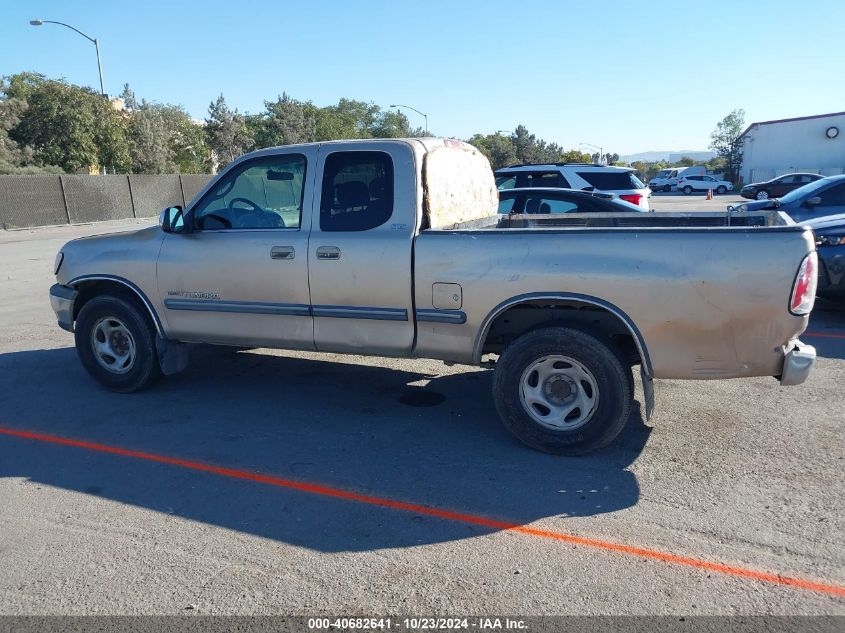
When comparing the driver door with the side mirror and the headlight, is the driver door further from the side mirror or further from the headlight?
the headlight

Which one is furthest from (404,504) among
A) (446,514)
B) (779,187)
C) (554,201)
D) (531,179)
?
(779,187)

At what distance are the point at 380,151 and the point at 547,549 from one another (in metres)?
3.04

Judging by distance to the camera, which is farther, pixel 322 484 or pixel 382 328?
pixel 382 328

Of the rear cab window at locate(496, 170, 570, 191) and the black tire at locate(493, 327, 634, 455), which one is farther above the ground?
the rear cab window at locate(496, 170, 570, 191)

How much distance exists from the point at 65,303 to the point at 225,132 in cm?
5114

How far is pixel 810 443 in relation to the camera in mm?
4602

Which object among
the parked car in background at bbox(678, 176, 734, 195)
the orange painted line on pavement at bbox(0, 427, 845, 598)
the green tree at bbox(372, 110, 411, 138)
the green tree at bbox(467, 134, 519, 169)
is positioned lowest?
the orange painted line on pavement at bbox(0, 427, 845, 598)

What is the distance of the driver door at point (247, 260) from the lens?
16.8ft

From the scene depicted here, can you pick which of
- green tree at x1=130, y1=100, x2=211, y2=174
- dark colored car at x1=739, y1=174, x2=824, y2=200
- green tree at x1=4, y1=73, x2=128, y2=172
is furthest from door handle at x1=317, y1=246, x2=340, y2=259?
A: green tree at x1=130, y1=100, x2=211, y2=174

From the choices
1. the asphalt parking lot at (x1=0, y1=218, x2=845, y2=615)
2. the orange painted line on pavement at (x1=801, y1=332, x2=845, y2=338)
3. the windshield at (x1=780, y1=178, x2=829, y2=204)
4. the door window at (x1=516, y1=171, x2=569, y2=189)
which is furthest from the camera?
the door window at (x1=516, y1=171, x2=569, y2=189)

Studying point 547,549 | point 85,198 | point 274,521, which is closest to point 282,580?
point 274,521

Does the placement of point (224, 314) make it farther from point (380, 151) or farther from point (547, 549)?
point (547, 549)

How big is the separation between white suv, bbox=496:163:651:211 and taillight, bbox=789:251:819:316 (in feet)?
30.1

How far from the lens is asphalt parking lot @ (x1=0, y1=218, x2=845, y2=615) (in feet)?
10.1
